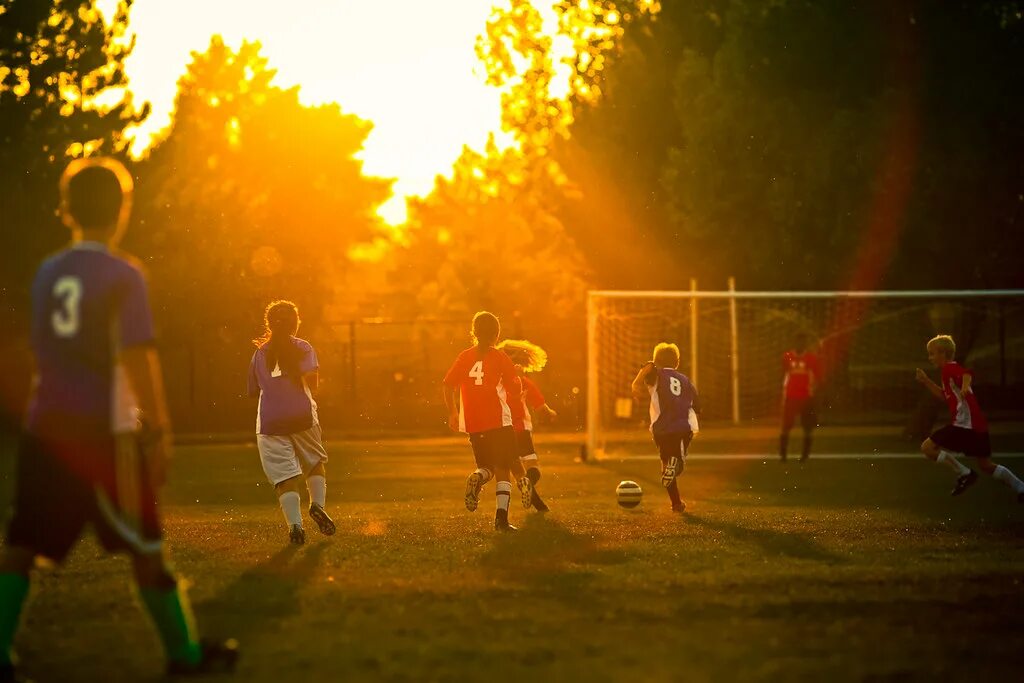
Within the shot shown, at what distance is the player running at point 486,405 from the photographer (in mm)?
12789

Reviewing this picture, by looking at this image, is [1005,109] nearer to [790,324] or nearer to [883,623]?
[790,324]

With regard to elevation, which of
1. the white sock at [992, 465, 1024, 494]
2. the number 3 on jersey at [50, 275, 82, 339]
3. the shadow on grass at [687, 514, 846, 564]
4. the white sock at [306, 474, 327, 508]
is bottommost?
the shadow on grass at [687, 514, 846, 564]

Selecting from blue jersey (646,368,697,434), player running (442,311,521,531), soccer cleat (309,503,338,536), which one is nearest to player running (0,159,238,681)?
soccer cleat (309,503,338,536)

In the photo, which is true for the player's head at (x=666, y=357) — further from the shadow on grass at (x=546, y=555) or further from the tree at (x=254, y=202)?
the tree at (x=254, y=202)

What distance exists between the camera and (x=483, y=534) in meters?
12.2

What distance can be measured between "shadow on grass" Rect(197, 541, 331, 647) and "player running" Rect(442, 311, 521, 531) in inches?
87.1

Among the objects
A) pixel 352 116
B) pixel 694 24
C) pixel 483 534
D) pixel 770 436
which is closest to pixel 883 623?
pixel 483 534

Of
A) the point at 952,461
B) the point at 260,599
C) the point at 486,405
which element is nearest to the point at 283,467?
the point at 486,405

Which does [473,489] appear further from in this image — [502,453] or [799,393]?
[799,393]

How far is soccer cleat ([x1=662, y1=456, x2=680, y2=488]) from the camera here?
1419cm

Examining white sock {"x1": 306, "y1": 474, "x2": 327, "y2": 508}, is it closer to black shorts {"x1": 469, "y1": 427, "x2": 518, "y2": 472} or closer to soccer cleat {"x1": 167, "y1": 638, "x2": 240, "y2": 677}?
black shorts {"x1": 469, "y1": 427, "x2": 518, "y2": 472}

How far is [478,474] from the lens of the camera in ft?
41.7

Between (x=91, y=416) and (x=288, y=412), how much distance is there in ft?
18.9

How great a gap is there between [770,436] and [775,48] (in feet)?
24.9
